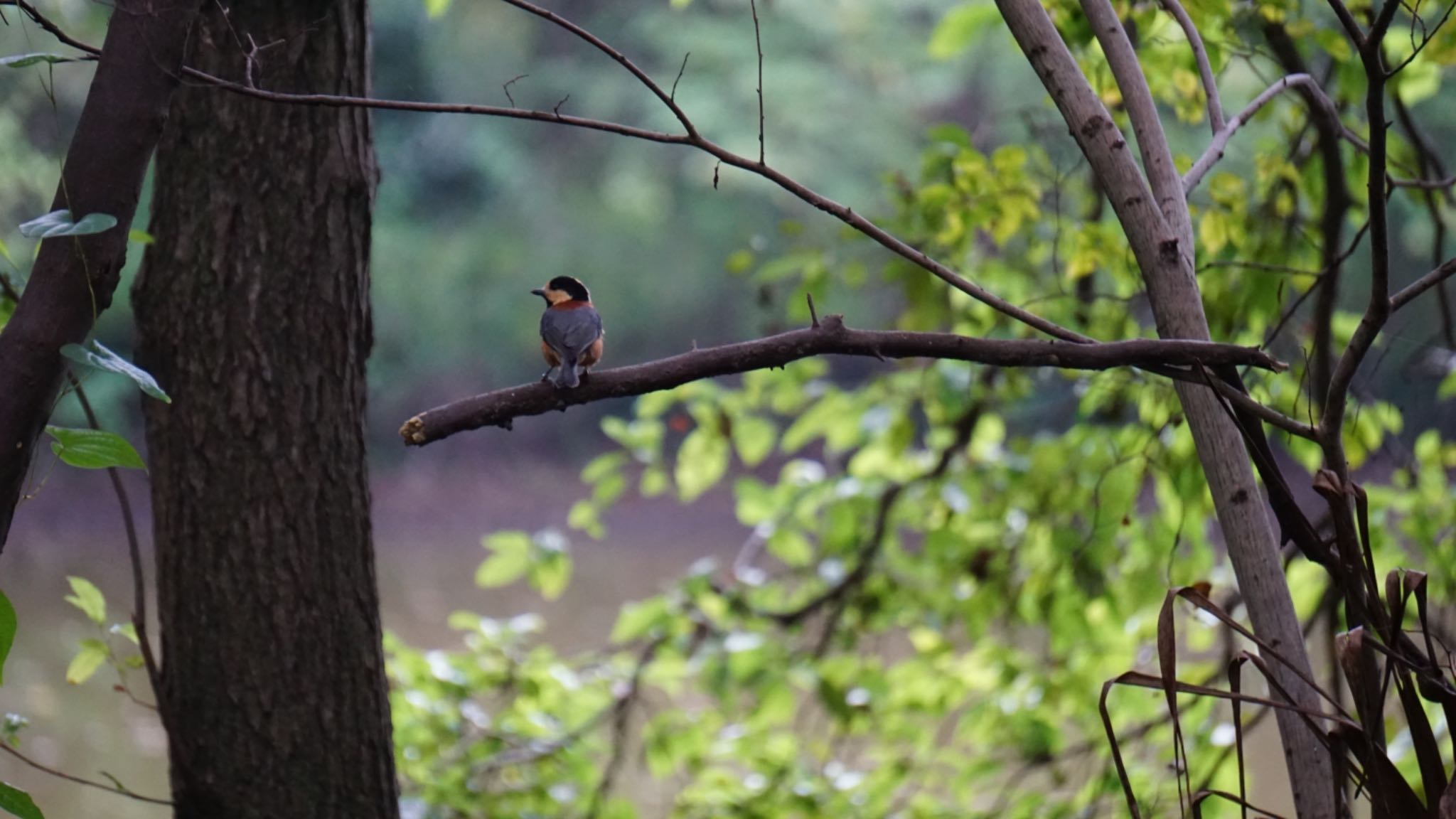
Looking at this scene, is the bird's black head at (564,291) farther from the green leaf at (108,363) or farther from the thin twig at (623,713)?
the green leaf at (108,363)

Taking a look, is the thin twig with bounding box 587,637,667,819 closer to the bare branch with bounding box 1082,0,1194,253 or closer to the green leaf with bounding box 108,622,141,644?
the green leaf with bounding box 108,622,141,644

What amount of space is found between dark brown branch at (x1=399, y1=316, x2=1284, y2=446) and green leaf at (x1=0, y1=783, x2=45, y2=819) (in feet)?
1.25

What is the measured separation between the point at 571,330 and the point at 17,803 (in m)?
0.97

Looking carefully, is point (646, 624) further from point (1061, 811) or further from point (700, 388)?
point (1061, 811)

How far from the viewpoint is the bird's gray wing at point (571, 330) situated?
5.33 feet

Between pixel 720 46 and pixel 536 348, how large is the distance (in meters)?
3.74

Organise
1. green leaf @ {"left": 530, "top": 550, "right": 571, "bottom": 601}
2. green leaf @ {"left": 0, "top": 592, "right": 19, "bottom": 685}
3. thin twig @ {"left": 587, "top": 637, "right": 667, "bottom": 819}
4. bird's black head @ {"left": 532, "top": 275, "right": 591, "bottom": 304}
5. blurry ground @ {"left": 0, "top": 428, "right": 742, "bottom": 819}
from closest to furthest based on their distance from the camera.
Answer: green leaf @ {"left": 0, "top": 592, "right": 19, "bottom": 685} < bird's black head @ {"left": 532, "top": 275, "right": 591, "bottom": 304} < thin twig @ {"left": 587, "top": 637, "right": 667, "bottom": 819} < green leaf @ {"left": 530, "top": 550, "right": 571, "bottom": 601} < blurry ground @ {"left": 0, "top": 428, "right": 742, "bottom": 819}

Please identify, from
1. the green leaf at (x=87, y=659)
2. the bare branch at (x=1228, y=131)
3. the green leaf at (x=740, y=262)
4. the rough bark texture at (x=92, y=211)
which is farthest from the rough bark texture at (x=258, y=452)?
the green leaf at (x=740, y=262)

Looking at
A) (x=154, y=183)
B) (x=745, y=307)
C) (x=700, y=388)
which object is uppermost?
(x=745, y=307)

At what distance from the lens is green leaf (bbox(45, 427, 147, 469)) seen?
85cm

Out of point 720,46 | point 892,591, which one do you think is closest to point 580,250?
point 720,46

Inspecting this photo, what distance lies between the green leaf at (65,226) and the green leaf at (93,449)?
0.14 metres

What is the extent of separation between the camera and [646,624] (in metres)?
2.37

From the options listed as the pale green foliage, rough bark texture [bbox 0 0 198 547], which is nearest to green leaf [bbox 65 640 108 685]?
rough bark texture [bbox 0 0 198 547]
